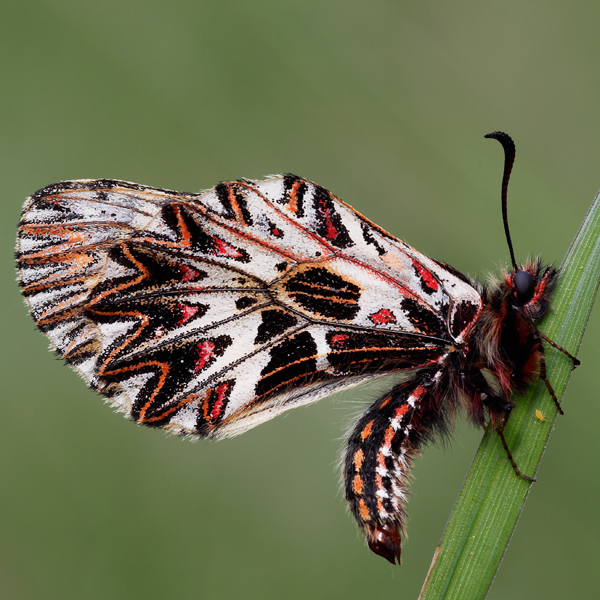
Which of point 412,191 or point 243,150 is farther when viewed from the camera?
point 243,150

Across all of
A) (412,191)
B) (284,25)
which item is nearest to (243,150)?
(284,25)

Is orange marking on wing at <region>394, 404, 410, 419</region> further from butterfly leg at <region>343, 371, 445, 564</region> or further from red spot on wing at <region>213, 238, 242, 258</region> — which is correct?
red spot on wing at <region>213, 238, 242, 258</region>

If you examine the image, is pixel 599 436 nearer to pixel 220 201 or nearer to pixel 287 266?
pixel 287 266

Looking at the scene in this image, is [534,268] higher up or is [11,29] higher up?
[11,29]

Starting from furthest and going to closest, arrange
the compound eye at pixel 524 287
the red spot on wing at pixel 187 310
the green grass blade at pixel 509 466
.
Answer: the red spot on wing at pixel 187 310 → the compound eye at pixel 524 287 → the green grass blade at pixel 509 466

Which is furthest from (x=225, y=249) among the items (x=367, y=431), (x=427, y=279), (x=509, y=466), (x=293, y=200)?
(x=509, y=466)

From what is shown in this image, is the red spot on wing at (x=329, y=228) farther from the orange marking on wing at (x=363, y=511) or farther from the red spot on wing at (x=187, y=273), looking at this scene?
the orange marking on wing at (x=363, y=511)

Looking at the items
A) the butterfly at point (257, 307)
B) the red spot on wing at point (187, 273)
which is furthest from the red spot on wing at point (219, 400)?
the red spot on wing at point (187, 273)
